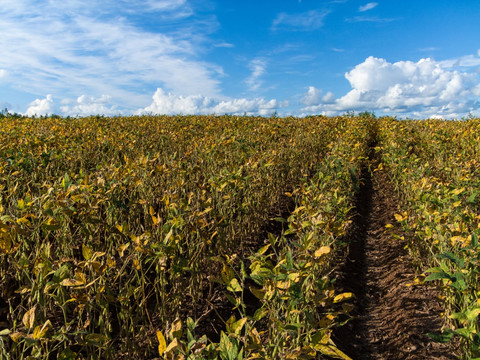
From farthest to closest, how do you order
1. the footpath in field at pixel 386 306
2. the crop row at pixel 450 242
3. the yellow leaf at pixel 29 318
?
the footpath in field at pixel 386 306, the crop row at pixel 450 242, the yellow leaf at pixel 29 318

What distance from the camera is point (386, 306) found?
9.87 feet

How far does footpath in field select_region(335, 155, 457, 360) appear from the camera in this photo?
2457 mm

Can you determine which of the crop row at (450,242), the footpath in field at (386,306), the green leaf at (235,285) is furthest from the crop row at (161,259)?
the crop row at (450,242)

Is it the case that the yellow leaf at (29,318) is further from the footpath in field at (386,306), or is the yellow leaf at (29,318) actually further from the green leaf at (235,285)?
the footpath in field at (386,306)

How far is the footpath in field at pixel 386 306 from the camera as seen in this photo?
2457 mm

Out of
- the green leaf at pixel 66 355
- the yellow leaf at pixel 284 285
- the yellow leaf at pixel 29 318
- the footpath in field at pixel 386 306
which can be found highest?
the yellow leaf at pixel 284 285

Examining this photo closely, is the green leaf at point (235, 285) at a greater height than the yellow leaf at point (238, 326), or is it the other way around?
the green leaf at point (235, 285)

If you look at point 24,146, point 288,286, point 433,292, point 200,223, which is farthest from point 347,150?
point 24,146

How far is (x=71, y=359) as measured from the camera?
1.38 metres

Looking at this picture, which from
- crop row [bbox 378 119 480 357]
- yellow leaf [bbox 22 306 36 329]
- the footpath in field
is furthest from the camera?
the footpath in field

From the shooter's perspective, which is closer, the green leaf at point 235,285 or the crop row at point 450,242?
the green leaf at point 235,285

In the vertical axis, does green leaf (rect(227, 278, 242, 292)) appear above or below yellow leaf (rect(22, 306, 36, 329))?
above

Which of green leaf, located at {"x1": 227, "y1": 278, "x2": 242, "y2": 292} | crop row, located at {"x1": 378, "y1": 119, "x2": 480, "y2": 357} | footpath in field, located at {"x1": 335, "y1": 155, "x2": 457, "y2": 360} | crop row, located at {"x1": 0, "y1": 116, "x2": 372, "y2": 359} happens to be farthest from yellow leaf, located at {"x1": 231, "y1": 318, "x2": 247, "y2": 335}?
footpath in field, located at {"x1": 335, "y1": 155, "x2": 457, "y2": 360}

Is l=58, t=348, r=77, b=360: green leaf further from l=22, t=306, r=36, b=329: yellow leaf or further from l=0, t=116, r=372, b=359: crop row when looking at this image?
l=22, t=306, r=36, b=329: yellow leaf
